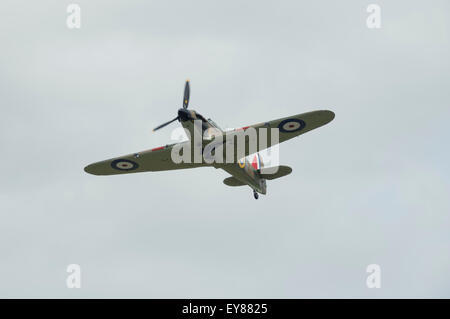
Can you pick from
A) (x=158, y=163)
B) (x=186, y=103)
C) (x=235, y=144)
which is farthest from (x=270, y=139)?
(x=158, y=163)

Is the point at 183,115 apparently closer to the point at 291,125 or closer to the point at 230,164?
the point at 230,164

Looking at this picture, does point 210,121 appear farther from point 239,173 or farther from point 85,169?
point 85,169

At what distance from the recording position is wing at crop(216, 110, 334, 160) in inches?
1077

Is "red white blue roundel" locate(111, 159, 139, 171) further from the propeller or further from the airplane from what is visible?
the propeller

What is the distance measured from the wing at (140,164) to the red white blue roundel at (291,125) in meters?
4.48

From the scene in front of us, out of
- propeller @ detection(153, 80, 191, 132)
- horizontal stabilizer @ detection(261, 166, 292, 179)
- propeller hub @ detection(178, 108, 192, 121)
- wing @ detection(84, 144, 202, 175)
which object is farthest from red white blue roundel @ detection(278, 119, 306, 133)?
horizontal stabilizer @ detection(261, 166, 292, 179)

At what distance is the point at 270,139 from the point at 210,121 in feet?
8.05

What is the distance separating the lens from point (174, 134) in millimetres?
30156

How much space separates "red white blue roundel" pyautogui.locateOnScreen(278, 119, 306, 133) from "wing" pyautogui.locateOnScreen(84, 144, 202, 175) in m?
4.48

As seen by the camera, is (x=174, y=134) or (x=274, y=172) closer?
(x=174, y=134)
